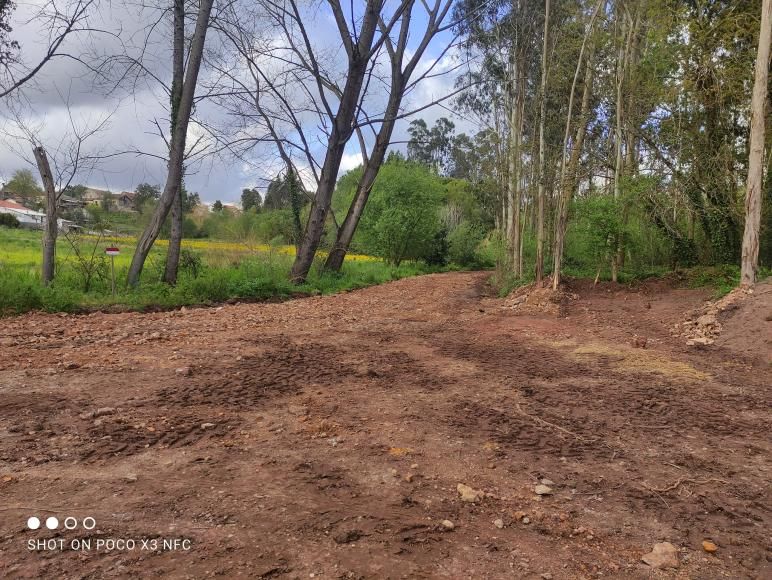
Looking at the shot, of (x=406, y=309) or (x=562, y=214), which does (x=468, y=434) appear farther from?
(x=562, y=214)

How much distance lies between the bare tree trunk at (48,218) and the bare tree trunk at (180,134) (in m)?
1.78

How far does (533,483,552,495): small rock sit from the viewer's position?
2756 millimetres

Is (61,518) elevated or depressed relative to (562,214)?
depressed

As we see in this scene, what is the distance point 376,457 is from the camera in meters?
3.12

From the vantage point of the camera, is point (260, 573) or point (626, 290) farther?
point (626, 290)

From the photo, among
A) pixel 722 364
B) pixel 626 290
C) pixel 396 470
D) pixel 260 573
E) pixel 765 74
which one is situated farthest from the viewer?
pixel 626 290

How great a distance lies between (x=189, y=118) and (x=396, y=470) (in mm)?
11676

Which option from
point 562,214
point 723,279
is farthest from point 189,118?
point 723,279

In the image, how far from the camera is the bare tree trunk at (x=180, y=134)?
38.0ft

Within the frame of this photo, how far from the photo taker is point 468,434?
3588mm

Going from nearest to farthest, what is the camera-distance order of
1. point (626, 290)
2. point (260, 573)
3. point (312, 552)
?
point (260, 573) → point (312, 552) → point (626, 290)

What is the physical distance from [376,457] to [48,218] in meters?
9.65

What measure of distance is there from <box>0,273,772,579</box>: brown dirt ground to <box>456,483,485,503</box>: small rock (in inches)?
1.8

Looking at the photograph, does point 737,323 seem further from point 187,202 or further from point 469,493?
point 187,202
